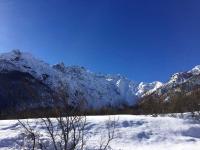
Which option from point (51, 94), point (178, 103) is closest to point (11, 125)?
point (51, 94)

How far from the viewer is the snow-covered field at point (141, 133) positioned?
28.4 m

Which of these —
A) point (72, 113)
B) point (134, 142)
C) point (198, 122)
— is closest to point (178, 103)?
point (198, 122)

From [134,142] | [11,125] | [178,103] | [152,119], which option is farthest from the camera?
[178,103]

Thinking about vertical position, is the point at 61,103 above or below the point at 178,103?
below

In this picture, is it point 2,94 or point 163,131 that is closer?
point 163,131

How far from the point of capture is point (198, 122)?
117ft

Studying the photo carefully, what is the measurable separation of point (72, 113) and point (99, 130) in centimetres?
1588

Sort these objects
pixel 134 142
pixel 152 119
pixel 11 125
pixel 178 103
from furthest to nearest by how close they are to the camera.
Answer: pixel 178 103 < pixel 152 119 < pixel 11 125 < pixel 134 142

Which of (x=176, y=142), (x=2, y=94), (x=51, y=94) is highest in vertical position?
(x=2, y=94)

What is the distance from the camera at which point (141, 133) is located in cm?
3091

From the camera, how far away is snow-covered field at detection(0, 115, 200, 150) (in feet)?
93.1

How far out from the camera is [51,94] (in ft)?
50.9

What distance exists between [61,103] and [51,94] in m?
0.50

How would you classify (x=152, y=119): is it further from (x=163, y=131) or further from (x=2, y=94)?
(x=2, y=94)
